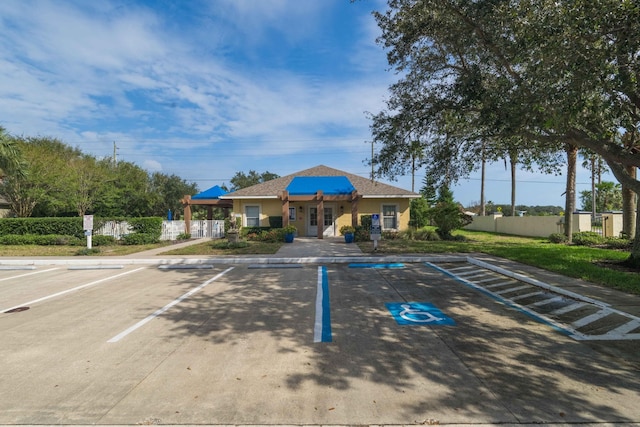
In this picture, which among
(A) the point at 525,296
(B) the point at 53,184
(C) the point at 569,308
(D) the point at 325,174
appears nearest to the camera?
(C) the point at 569,308

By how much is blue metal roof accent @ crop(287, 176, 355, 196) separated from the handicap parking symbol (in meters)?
14.8

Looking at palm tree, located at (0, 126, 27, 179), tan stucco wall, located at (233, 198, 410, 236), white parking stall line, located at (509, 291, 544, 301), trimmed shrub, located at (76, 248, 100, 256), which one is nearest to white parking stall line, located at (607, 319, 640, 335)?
white parking stall line, located at (509, 291, 544, 301)

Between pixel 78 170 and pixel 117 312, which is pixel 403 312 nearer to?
pixel 117 312

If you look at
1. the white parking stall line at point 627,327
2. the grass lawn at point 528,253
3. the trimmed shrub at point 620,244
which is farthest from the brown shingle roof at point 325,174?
the white parking stall line at point 627,327

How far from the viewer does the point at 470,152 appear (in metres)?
11.5

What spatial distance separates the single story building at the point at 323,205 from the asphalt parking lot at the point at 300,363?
1447 cm

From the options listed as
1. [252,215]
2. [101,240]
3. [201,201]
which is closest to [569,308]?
[252,215]

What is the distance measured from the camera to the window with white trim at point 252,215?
22712 millimetres

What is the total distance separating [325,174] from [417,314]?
20.6 m

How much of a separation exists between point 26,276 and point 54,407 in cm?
1008

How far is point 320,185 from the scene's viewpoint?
914 inches

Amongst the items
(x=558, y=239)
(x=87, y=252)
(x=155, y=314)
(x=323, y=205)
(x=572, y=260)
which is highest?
(x=323, y=205)

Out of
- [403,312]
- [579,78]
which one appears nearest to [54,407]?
[403,312]

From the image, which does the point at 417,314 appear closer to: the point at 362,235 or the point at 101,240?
the point at 362,235
